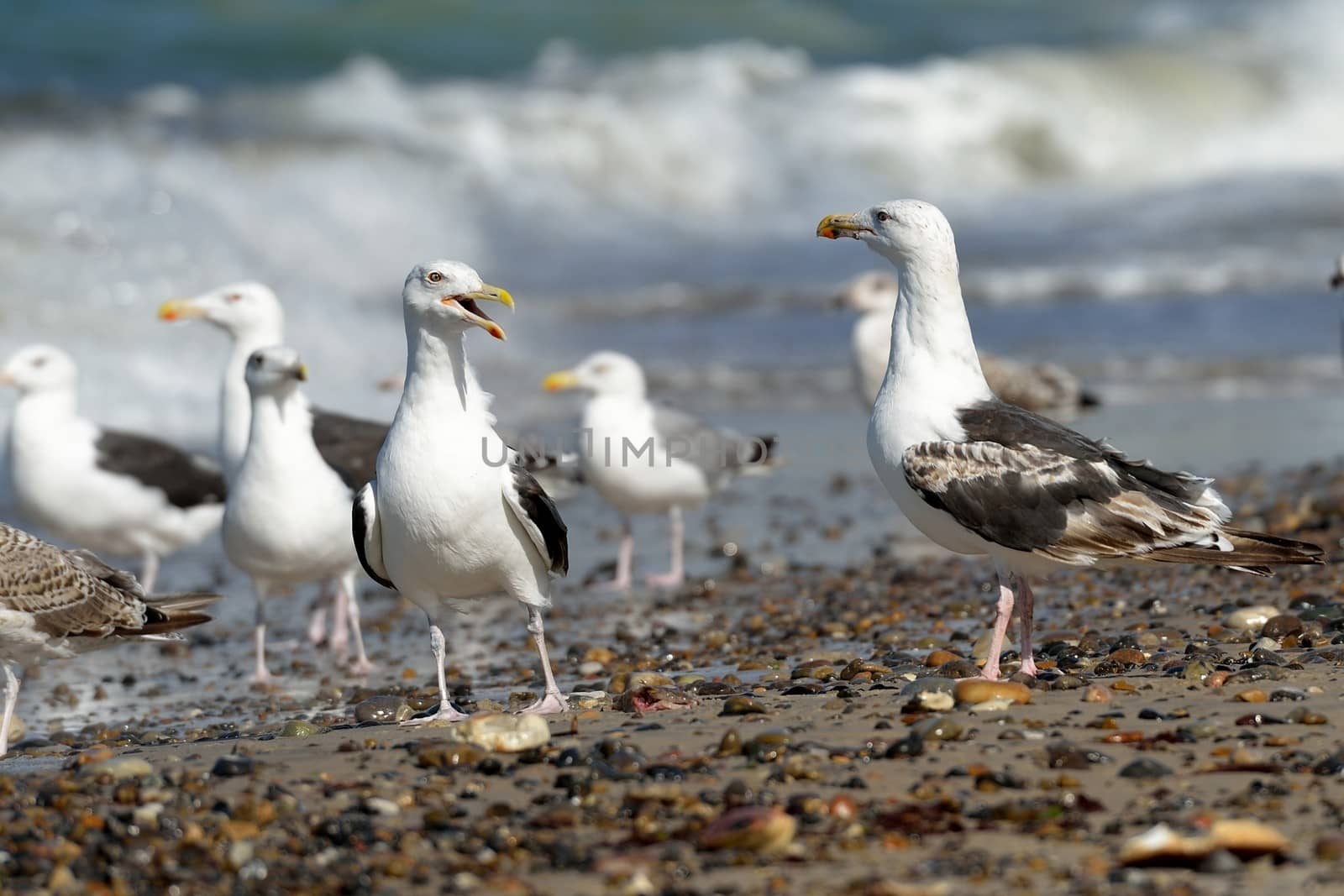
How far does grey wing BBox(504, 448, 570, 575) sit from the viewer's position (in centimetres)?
554

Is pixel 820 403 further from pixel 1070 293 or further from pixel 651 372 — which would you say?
pixel 1070 293

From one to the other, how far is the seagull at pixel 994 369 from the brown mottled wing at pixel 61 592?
22.8 feet

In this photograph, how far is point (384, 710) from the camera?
606cm

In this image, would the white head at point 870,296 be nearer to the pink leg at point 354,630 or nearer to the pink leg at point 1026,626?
the pink leg at point 354,630

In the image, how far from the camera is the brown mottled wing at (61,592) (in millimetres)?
6367

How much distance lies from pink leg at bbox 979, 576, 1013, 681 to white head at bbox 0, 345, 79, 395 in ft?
21.5

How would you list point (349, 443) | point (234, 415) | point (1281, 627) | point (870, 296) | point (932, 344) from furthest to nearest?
point (870, 296)
point (234, 415)
point (349, 443)
point (1281, 627)
point (932, 344)

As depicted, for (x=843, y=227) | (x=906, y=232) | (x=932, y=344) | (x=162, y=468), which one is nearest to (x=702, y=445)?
(x=162, y=468)

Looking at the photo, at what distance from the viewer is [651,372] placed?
1762 centimetres

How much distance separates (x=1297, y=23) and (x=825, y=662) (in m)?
40.2

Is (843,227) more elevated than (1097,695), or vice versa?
(843,227)

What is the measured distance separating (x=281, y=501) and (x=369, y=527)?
2274 millimetres

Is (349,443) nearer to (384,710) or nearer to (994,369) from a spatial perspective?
(384,710)

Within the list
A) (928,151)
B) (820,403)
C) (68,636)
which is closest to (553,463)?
(68,636)
